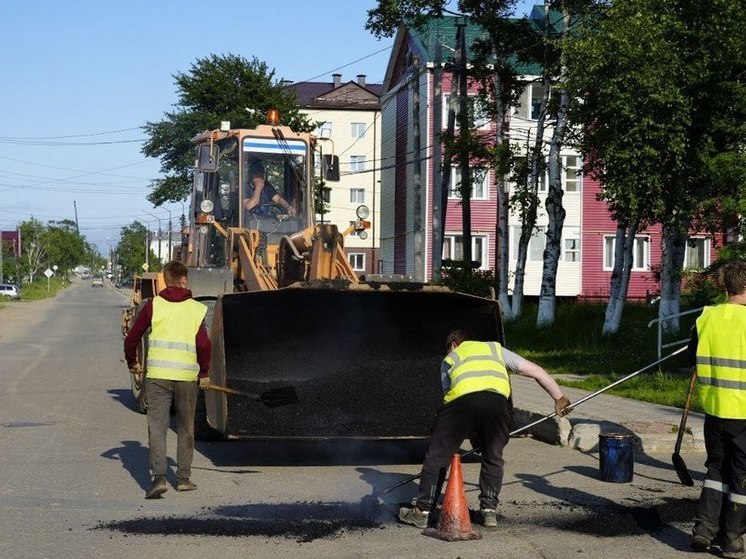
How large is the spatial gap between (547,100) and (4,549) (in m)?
22.8

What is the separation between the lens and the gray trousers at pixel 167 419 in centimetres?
879

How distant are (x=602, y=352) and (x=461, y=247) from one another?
25826 mm

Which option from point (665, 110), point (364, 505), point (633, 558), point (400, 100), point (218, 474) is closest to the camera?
point (633, 558)

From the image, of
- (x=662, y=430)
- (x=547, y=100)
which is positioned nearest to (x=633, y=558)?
(x=662, y=430)

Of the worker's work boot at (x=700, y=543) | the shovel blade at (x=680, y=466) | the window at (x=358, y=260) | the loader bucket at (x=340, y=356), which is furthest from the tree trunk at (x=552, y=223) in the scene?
the window at (x=358, y=260)

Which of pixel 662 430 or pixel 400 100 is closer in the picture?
pixel 662 430

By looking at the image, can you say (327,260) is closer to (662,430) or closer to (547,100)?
(662,430)

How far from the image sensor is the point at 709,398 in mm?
7184

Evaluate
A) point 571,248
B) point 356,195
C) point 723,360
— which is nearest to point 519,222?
point 571,248

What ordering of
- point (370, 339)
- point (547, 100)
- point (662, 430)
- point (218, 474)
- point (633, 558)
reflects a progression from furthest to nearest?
point (547, 100) → point (662, 430) → point (370, 339) → point (218, 474) → point (633, 558)

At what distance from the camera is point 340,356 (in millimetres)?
10539

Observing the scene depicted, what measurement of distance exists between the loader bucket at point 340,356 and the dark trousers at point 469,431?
2409 millimetres

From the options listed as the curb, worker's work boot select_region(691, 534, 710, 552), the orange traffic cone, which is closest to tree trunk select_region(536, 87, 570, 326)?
the curb

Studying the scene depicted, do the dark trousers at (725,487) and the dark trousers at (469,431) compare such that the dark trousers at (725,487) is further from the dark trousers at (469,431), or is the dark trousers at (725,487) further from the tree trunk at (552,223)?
the tree trunk at (552,223)
